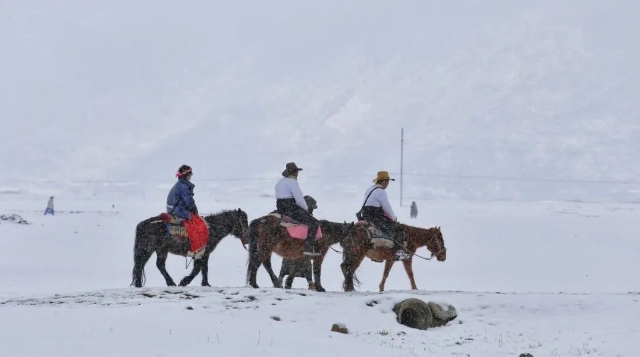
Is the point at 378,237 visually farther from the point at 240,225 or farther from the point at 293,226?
the point at 240,225

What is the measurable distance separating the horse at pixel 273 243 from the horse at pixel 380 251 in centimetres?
42

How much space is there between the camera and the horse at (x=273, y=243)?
1558 centimetres

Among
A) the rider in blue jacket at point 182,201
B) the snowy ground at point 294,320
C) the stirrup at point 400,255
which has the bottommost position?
the snowy ground at point 294,320

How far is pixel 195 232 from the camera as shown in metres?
15.3

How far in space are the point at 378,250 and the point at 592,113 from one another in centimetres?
18764

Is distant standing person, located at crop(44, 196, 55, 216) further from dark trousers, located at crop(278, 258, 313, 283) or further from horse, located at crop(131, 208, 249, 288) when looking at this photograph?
dark trousers, located at crop(278, 258, 313, 283)

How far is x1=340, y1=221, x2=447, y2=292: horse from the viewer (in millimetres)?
16172

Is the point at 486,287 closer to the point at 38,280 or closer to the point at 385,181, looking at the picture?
the point at 385,181

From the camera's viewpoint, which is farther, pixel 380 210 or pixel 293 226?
pixel 380 210

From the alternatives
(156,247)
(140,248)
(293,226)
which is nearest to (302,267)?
(293,226)

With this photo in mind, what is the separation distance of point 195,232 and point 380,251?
3690mm

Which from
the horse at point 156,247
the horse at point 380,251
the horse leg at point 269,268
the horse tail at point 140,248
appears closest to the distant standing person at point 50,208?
the horse at point 156,247

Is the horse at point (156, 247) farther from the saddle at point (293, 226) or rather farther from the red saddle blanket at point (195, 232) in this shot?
the saddle at point (293, 226)

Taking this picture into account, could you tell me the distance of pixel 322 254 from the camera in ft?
52.1
